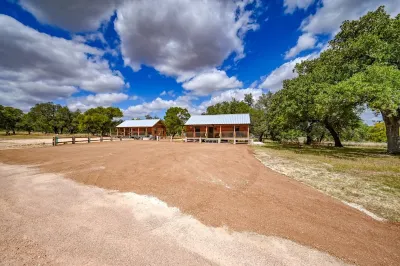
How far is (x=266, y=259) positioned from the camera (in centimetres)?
260

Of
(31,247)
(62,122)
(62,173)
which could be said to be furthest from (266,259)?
(62,122)

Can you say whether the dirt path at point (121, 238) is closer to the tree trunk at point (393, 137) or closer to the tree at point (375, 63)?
the tree at point (375, 63)

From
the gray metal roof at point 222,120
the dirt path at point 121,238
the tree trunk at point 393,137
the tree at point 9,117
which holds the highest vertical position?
the tree at point 9,117

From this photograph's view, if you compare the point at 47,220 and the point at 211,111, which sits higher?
the point at 211,111

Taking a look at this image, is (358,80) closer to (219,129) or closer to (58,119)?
(219,129)

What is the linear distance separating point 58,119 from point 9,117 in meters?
14.7

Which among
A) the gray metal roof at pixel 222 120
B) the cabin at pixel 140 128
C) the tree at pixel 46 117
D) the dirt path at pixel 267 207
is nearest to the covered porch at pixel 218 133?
the gray metal roof at pixel 222 120

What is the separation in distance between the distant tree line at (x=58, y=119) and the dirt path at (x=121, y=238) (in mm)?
46365

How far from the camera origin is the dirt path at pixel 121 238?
2576 mm

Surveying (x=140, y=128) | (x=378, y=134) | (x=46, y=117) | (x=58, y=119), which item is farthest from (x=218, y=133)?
(x=46, y=117)

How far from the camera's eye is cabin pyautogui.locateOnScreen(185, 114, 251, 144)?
26.8 metres

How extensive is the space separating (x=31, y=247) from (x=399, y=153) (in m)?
23.0

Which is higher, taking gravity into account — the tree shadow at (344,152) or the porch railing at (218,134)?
the porch railing at (218,134)

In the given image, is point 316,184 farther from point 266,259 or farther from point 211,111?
point 211,111
